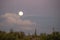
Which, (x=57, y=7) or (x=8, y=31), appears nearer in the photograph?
(x=8, y=31)

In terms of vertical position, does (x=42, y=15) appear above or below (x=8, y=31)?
above

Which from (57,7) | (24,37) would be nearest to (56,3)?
(57,7)

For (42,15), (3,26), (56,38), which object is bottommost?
(56,38)

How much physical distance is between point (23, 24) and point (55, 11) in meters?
0.99

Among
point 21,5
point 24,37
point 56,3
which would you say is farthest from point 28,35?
point 56,3

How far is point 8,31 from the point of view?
15.9ft

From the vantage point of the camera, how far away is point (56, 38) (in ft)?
16.0

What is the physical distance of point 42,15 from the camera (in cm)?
509

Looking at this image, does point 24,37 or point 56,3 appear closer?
point 24,37

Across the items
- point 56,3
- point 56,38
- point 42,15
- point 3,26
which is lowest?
point 56,38

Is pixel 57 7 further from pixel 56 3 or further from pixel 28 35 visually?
pixel 28 35

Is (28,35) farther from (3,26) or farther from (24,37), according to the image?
(3,26)

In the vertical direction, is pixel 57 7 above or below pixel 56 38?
above

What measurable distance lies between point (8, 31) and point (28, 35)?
55cm
